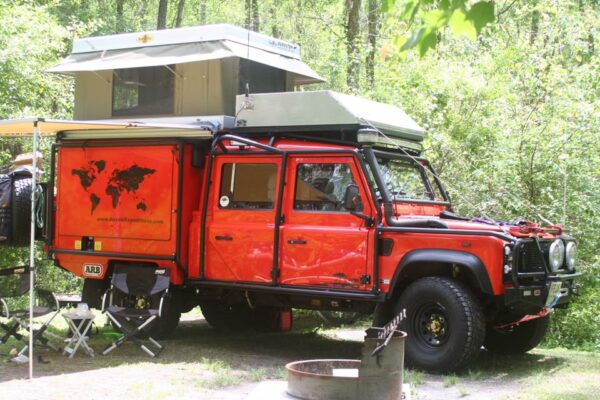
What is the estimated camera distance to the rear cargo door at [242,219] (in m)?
8.13

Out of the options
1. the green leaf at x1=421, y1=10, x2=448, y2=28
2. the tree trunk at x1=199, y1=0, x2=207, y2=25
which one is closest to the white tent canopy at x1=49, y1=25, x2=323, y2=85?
the green leaf at x1=421, y1=10, x2=448, y2=28

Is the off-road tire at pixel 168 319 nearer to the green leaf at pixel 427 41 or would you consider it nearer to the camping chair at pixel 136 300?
the camping chair at pixel 136 300

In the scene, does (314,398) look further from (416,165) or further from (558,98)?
(558,98)

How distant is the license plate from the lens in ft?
23.8

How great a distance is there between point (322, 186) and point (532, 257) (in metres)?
2.15

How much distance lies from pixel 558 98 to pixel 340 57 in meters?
5.69

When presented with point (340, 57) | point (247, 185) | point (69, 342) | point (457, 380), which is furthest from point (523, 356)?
point (340, 57)

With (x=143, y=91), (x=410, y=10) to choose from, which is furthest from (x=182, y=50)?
(x=410, y=10)

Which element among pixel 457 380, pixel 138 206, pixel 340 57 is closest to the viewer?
pixel 457 380

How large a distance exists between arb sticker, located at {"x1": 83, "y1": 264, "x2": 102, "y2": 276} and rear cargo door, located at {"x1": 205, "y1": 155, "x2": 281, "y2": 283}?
55.9 inches

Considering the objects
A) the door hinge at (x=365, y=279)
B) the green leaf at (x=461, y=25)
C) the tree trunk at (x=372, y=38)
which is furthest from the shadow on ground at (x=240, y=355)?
the tree trunk at (x=372, y=38)

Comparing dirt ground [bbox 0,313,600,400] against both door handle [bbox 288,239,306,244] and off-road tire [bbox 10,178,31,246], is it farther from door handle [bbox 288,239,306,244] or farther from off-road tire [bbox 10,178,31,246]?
off-road tire [bbox 10,178,31,246]

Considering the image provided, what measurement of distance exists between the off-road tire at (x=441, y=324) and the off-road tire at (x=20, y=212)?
4.63m

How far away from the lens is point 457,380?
6992 mm
